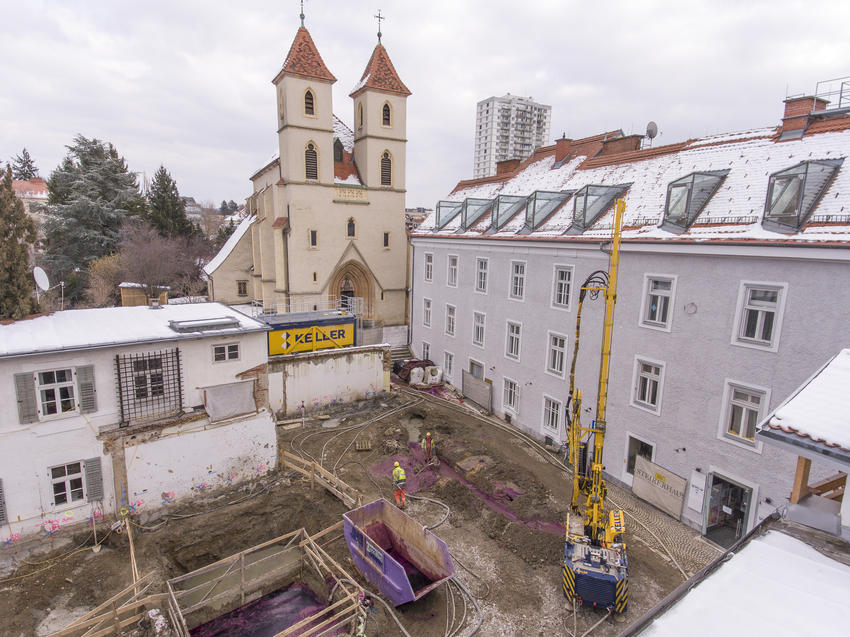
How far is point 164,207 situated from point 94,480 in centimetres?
4068

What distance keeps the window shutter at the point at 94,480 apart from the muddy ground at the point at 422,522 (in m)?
0.97

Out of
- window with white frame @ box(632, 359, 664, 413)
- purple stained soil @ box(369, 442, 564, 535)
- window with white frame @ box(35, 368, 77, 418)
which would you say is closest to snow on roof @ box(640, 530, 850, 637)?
purple stained soil @ box(369, 442, 564, 535)

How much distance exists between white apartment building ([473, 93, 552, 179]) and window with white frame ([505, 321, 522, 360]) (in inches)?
4580

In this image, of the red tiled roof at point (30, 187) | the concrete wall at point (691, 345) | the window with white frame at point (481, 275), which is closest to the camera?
the concrete wall at point (691, 345)

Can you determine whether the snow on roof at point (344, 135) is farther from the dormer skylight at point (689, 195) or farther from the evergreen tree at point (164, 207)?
the dormer skylight at point (689, 195)

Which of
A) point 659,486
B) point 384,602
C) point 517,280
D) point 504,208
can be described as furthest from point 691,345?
point 504,208

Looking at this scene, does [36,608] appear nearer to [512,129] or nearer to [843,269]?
[843,269]

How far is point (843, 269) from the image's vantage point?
11375 mm

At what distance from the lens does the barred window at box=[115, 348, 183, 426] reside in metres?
13.8

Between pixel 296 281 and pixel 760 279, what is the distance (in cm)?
2640

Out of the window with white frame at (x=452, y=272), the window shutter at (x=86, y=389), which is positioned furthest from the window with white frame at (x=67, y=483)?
the window with white frame at (x=452, y=272)

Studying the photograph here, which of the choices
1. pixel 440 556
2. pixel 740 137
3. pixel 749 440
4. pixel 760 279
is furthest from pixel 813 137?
pixel 440 556

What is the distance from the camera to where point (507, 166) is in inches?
1244

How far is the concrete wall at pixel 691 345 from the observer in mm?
12086
